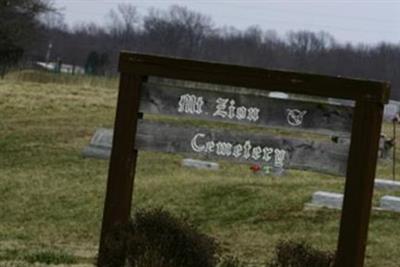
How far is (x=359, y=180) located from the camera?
5.74m

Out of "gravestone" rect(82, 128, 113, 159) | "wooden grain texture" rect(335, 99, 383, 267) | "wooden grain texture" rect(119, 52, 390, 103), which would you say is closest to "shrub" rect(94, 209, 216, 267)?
"wooden grain texture" rect(335, 99, 383, 267)

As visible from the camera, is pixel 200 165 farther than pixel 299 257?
Yes

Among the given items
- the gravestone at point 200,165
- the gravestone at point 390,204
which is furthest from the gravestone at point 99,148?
the gravestone at point 390,204

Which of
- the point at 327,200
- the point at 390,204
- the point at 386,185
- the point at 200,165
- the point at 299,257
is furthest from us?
the point at 200,165

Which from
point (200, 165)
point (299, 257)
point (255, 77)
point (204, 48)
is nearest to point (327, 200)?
point (200, 165)

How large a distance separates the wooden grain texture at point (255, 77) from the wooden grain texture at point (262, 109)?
0.34 ft

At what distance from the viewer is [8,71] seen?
56.8 m

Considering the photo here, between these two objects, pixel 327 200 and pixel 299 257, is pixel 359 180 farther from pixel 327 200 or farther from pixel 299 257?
pixel 327 200

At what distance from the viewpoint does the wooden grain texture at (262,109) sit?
19.4ft

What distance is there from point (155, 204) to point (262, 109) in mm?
7760

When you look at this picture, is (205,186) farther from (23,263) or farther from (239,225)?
(23,263)

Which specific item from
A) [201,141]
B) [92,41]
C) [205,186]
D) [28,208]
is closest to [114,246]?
[201,141]

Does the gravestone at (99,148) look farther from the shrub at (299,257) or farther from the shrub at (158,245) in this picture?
the shrub at (299,257)

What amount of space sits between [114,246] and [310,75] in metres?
1.70
